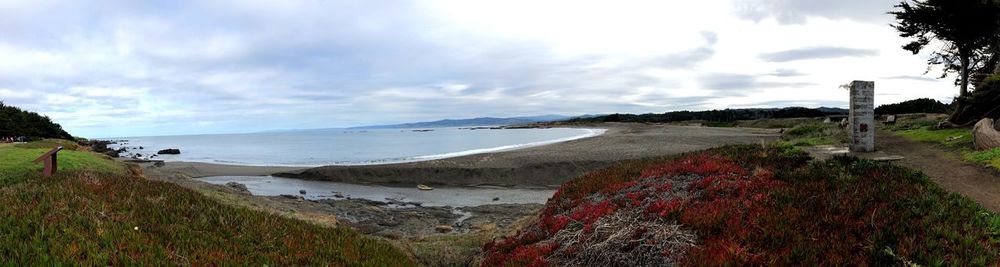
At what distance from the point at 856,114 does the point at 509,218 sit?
1297cm

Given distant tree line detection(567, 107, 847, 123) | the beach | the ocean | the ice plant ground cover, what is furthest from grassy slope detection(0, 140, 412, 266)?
distant tree line detection(567, 107, 847, 123)

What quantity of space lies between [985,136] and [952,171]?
3.57 metres

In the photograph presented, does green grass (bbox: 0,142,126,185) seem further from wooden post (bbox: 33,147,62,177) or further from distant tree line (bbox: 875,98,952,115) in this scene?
distant tree line (bbox: 875,98,952,115)

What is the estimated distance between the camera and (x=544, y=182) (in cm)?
3262

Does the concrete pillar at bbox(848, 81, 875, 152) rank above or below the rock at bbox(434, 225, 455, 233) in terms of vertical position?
above

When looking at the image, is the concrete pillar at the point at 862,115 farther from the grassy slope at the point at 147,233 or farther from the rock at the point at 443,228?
the grassy slope at the point at 147,233

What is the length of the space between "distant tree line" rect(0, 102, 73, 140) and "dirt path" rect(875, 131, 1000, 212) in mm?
66253

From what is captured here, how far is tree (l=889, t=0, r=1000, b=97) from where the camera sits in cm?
2358

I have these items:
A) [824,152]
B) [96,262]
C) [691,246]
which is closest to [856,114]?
[824,152]

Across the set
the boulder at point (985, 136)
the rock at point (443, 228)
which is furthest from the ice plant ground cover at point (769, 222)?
the boulder at point (985, 136)

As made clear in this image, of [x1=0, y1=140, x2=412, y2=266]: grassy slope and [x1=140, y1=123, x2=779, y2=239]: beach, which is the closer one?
[x1=0, y1=140, x2=412, y2=266]: grassy slope

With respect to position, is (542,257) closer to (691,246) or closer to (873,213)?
(691,246)

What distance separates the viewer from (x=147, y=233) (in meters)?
7.15

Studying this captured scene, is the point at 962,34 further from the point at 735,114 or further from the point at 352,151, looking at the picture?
the point at 735,114
